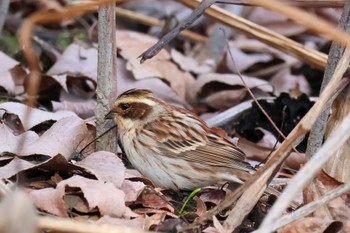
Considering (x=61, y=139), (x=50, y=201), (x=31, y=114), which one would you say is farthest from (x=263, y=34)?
(x=50, y=201)

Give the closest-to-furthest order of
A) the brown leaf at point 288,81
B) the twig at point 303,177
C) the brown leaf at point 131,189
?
1. the twig at point 303,177
2. the brown leaf at point 131,189
3. the brown leaf at point 288,81

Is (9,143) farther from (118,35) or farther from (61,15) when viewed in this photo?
(118,35)

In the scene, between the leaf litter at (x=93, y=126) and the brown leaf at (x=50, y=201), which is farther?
the leaf litter at (x=93, y=126)

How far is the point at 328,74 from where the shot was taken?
14.2 feet

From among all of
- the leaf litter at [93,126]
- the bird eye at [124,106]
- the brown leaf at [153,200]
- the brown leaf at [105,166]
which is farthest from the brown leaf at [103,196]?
the bird eye at [124,106]

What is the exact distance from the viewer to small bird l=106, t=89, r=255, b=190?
15.3 ft

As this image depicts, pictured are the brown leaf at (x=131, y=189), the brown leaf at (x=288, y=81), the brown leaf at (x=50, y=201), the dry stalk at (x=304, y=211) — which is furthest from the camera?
the brown leaf at (x=288, y=81)

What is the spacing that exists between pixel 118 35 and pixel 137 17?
1124 mm

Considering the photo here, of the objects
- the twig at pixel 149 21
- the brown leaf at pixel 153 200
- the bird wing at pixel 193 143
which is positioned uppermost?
the twig at pixel 149 21

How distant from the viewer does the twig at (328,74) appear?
4.27 m

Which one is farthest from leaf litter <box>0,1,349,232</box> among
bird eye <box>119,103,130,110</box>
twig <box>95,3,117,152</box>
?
bird eye <box>119,103,130,110</box>

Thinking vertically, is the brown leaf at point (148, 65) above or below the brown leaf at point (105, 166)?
above

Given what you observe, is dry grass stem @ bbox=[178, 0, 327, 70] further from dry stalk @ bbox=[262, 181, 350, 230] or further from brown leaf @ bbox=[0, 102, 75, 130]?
dry stalk @ bbox=[262, 181, 350, 230]

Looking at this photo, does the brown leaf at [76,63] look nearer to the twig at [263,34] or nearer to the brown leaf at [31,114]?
the twig at [263,34]
